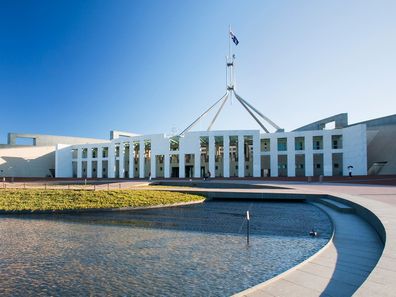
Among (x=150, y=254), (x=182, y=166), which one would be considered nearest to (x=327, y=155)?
(x=182, y=166)

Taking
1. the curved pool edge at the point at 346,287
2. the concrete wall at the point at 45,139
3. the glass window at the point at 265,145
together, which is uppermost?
the concrete wall at the point at 45,139

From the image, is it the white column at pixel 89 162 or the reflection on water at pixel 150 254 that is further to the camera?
the white column at pixel 89 162

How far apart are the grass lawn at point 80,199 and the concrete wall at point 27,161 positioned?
41.4 metres

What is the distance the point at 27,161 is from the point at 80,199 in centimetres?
4832

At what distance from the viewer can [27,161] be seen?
193 ft

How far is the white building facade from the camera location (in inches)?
1662

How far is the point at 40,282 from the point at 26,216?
1032 centimetres

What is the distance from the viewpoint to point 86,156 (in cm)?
6006

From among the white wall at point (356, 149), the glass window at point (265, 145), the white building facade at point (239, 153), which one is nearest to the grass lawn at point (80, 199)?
the white building facade at point (239, 153)

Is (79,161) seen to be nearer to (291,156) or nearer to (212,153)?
(212,153)

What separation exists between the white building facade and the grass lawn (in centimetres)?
2370

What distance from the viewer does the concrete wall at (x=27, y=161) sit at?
184 ft

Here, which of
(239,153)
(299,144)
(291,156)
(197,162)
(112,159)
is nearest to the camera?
(291,156)

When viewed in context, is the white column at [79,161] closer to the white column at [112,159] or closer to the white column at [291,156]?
the white column at [112,159]
